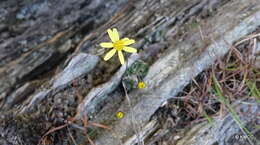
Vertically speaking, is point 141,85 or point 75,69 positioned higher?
point 75,69

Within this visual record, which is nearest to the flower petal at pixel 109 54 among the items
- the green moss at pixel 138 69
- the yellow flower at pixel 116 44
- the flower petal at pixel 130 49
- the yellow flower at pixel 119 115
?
the yellow flower at pixel 116 44

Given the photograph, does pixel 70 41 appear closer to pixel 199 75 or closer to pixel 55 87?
pixel 55 87

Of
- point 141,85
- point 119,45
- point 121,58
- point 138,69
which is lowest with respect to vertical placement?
point 141,85

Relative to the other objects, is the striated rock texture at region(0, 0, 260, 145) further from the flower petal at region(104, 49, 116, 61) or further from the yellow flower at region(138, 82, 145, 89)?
the flower petal at region(104, 49, 116, 61)

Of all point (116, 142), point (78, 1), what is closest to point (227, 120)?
point (116, 142)

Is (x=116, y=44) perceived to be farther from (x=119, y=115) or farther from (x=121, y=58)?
(x=119, y=115)

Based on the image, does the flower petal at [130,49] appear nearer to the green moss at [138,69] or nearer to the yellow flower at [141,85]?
the green moss at [138,69]

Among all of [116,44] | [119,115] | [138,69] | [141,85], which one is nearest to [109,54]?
[116,44]

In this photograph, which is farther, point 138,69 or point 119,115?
point 138,69
